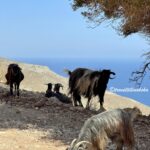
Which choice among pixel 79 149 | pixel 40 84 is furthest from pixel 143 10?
pixel 40 84

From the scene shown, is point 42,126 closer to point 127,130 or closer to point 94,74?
point 127,130

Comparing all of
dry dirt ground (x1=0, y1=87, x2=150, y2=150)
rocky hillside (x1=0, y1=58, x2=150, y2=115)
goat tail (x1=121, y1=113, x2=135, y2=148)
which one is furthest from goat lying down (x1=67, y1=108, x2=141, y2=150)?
rocky hillside (x1=0, y1=58, x2=150, y2=115)

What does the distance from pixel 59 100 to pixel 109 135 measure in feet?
38.2

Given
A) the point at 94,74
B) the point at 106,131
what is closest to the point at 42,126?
the point at 106,131

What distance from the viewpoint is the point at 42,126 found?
1409 cm

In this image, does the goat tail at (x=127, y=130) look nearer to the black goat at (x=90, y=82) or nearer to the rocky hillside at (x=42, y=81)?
the black goat at (x=90, y=82)

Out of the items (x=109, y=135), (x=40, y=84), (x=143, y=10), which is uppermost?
(x=143, y=10)

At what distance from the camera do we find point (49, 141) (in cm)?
1212

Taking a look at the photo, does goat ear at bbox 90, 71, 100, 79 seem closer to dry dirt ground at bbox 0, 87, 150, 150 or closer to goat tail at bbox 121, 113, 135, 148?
dry dirt ground at bbox 0, 87, 150, 150

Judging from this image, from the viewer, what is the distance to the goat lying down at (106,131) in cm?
872

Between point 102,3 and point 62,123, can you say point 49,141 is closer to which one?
point 62,123

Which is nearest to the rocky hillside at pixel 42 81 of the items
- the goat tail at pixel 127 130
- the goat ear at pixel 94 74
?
the goat ear at pixel 94 74

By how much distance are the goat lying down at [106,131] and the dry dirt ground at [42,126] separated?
1.44 metres

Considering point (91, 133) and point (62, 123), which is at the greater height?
point (91, 133)
